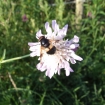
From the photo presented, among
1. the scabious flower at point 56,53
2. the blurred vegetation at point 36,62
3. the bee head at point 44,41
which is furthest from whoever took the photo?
the blurred vegetation at point 36,62

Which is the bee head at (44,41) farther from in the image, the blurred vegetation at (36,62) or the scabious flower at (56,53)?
the blurred vegetation at (36,62)

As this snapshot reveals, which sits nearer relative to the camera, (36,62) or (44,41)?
(44,41)

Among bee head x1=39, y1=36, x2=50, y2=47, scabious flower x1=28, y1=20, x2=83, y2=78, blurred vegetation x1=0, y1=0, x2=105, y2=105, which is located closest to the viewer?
bee head x1=39, y1=36, x2=50, y2=47

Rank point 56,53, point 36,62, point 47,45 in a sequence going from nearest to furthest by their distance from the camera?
point 47,45 < point 56,53 < point 36,62

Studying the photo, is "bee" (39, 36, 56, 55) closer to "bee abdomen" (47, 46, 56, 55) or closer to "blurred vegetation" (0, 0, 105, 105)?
"bee abdomen" (47, 46, 56, 55)

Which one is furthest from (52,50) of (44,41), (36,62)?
(36,62)

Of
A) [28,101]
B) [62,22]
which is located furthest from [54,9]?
[28,101]

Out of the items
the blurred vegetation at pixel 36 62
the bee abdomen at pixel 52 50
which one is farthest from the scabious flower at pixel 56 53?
the blurred vegetation at pixel 36 62

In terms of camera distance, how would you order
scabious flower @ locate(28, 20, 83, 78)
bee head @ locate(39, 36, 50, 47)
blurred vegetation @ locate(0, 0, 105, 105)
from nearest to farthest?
bee head @ locate(39, 36, 50, 47)
scabious flower @ locate(28, 20, 83, 78)
blurred vegetation @ locate(0, 0, 105, 105)

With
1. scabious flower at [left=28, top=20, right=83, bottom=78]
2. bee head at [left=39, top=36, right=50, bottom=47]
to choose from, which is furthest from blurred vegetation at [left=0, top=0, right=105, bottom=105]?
bee head at [left=39, top=36, right=50, bottom=47]

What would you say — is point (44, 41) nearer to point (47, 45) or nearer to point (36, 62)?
point (47, 45)
